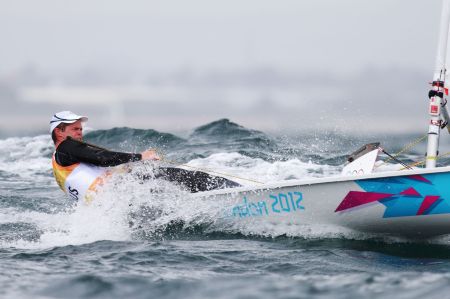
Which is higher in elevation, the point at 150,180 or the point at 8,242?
the point at 150,180

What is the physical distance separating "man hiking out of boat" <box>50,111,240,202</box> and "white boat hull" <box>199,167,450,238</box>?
0.46 m

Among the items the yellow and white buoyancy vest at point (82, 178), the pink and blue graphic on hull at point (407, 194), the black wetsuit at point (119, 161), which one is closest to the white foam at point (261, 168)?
the black wetsuit at point (119, 161)

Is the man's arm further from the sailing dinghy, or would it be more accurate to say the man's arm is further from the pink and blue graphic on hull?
the pink and blue graphic on hull

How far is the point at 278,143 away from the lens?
14.6m

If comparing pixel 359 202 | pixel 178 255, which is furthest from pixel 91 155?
pixel 359 202

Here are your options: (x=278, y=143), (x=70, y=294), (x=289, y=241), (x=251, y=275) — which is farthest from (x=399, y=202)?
(x=278, y=143)

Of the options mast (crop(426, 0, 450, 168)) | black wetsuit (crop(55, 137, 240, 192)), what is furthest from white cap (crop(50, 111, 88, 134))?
mast (crop(426, 0, 450, 168))

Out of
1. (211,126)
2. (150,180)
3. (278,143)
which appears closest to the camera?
(150,180)

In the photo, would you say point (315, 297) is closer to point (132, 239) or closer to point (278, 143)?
point (132, 239)

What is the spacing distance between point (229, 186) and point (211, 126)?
394 inches

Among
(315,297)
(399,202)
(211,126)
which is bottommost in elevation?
(315,297)

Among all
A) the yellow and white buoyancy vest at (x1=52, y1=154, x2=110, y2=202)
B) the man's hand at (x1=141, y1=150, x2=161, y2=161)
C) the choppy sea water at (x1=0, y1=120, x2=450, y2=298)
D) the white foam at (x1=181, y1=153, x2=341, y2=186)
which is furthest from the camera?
the white foam at (x1=181, y1=153, x2=341, y2=186)

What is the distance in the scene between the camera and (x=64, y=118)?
6.91 meters

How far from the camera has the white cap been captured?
22.7 ft
